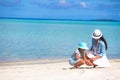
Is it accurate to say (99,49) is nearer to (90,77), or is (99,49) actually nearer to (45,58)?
(90,77)

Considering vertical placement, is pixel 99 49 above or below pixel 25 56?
above

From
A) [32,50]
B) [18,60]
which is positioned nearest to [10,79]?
[18,60]

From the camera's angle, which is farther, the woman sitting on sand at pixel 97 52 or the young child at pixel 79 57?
the woman sitting on sand at pixel 97 52

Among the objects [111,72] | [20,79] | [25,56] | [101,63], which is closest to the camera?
[20,79]

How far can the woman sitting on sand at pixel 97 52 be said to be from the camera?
5688mm

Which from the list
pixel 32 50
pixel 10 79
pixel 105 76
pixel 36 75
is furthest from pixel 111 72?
pixel 32 50

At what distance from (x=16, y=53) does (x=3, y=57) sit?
2.16 ft

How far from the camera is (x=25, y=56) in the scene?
8938 millimetres

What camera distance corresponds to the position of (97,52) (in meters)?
5.75

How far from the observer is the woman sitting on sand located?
569 cm

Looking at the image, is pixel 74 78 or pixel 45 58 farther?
pixel 45 58

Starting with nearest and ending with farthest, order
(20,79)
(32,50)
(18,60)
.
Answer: (20,79)
(18,60)
(32,50)

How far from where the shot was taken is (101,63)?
5.73m

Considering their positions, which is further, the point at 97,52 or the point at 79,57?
the point at 97,52
